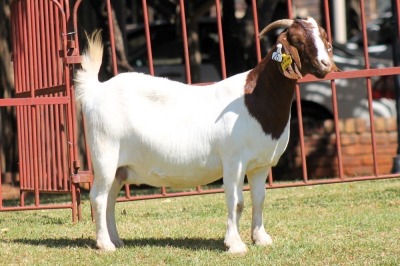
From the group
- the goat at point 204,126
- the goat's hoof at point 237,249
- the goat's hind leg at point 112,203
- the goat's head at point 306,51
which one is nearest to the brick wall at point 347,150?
the goat at point 204,126

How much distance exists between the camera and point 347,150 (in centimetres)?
1355

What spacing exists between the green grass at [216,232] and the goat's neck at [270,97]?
0.89 metres

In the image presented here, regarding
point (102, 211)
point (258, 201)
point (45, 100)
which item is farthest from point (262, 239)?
point (45, 100)

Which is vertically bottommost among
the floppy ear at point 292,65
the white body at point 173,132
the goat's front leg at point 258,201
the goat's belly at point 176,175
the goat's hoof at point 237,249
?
the goat's hoof at point 237,249

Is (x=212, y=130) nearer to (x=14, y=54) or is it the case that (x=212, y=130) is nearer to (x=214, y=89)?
(x=214, y=89)

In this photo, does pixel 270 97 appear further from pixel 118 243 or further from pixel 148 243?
pixel 118 243

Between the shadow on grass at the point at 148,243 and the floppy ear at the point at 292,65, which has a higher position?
the floppy ear at the point at 292,65

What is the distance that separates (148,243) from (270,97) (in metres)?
1.47

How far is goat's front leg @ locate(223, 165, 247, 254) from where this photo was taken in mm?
7445

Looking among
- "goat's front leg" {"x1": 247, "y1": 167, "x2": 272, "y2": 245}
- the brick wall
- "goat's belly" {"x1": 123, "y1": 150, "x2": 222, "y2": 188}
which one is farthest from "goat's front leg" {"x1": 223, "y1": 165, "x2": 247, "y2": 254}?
the brick wall

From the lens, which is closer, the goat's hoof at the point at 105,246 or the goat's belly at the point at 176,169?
the goat's belly at the point at 176,169

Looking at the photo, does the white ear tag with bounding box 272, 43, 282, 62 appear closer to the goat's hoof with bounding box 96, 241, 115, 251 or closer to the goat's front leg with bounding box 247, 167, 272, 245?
the goat's front leg with bounding box 247, 167, 272, 245

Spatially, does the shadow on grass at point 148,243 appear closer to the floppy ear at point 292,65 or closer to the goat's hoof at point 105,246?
the goat's hoof at point 105,246

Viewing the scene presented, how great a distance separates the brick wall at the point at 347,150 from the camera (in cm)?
1350
